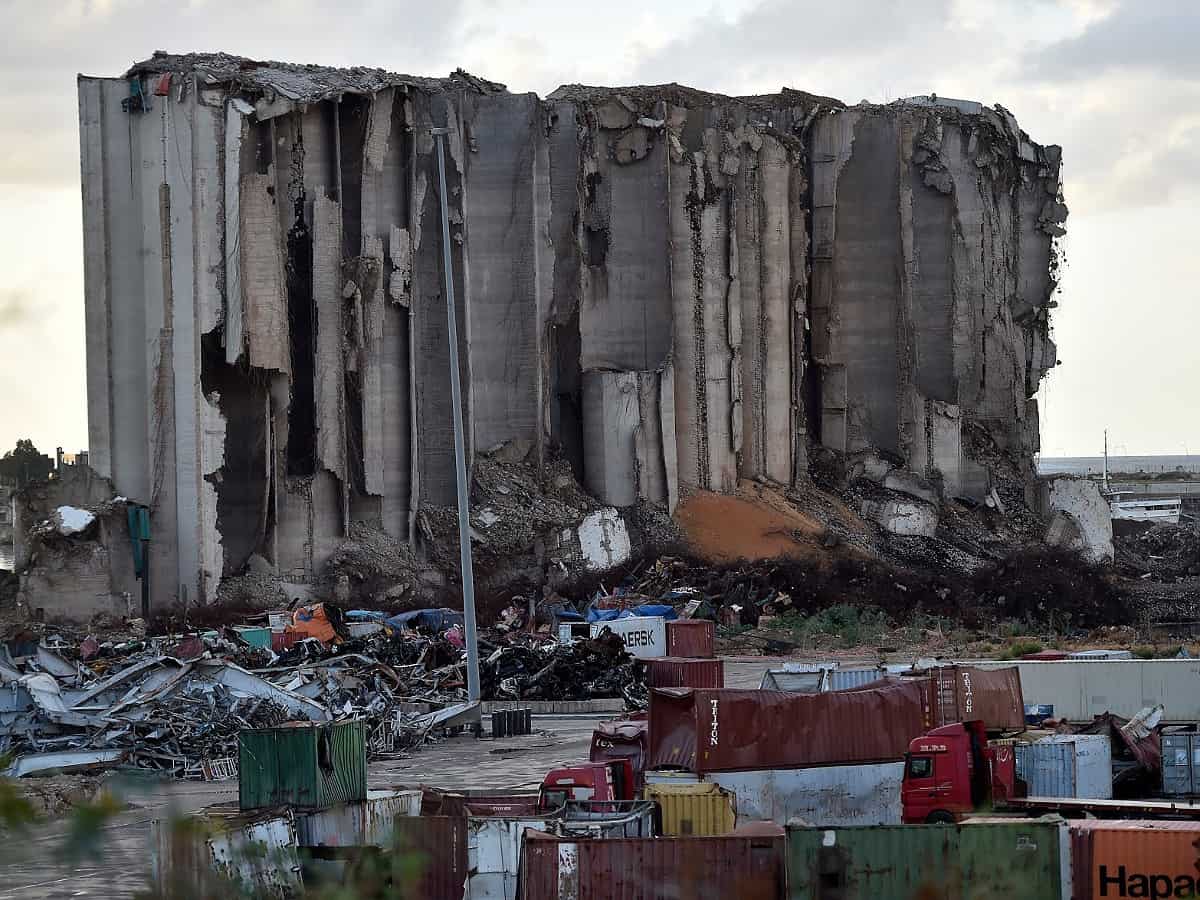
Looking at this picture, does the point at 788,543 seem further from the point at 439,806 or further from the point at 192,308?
the point at 439,806

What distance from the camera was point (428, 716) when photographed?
31.4 metres

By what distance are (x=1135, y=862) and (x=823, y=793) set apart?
7.59 meters

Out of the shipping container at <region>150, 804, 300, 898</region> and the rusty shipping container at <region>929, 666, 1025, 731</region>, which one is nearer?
the shipping container at <region>150, 804, 300, 898</region>

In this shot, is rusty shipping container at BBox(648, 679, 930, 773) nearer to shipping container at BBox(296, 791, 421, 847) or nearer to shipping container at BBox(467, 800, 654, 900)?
shipping container at BBox(296, 791, 421, 847)

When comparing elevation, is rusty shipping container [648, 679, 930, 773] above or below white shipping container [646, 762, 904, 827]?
above

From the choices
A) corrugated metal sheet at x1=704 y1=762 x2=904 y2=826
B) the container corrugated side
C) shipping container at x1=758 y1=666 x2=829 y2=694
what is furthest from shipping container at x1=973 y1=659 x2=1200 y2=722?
the container corrugated side

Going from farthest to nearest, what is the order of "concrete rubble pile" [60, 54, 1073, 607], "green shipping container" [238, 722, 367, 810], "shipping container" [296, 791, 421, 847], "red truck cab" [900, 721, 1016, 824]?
"concrete rubble pile" [60, 54, 1073, 607] → "red truck cab" [900, 721, 1016, 824] → "green shipping container" [238, 722, 367, 810] → "shipping container" [296, 791, 421, 847]

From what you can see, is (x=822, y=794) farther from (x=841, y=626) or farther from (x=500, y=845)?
(x=841, y=626)

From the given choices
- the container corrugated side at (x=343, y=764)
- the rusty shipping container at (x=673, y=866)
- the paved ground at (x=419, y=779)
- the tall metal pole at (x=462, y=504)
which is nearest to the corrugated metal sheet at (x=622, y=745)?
the paved ground at (x=419, y=779)

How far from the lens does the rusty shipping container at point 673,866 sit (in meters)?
15.0

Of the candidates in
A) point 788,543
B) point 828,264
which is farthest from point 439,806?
point 828,264

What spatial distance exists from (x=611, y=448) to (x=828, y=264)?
41.4 feet

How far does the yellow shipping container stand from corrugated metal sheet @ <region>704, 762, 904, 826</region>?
2.98 meters

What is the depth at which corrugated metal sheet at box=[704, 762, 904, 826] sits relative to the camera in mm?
21922
